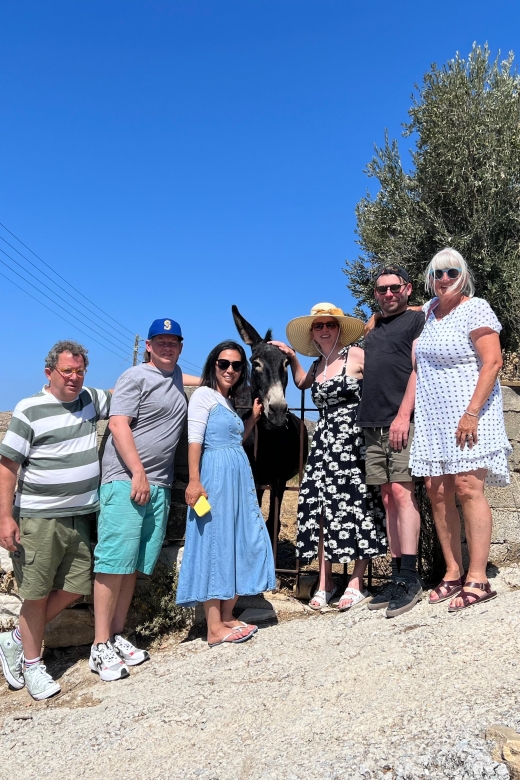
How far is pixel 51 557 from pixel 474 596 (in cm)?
273

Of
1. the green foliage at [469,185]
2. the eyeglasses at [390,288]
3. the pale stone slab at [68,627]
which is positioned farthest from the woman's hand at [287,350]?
the green foliage at [469,185]

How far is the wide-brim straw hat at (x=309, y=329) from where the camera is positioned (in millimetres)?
4500

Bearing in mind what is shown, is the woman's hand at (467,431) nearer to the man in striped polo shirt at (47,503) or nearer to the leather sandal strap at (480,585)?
the leather sandal strap at (480,585)

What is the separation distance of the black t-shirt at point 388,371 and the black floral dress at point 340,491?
0.23 m

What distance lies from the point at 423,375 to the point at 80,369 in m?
2.30

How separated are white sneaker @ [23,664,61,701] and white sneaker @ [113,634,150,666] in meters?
0.44

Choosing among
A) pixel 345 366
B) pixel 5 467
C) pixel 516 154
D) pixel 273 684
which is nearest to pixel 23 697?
pixel 5 467

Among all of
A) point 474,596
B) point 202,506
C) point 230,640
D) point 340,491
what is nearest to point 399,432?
point 340,491

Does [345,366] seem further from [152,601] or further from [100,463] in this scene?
[152,601]

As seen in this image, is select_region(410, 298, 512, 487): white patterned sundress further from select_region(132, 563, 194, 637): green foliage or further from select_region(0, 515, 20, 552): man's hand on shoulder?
select_region(0, 515, 20, 552): man's hand on shoulder

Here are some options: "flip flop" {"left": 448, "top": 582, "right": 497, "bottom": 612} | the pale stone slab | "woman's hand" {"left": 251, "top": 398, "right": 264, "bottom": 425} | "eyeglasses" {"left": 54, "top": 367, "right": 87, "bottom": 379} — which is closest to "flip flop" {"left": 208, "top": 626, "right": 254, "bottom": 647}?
the pale stone slab

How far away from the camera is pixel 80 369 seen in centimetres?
Result: 400

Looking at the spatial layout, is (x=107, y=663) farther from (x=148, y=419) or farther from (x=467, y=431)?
(x=467, y=431)

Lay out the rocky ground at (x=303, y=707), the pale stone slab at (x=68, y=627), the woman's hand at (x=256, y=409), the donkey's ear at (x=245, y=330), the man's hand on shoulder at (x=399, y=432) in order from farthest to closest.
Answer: the donkey's ear at (x=245, y=330) → the woman's hand at (x=256, y=409) → the pale stone slab at (x=68, y=627) → the man's hand on shoulder at (x=399, y=432) → the rocky ground at (x=303, y=707)
